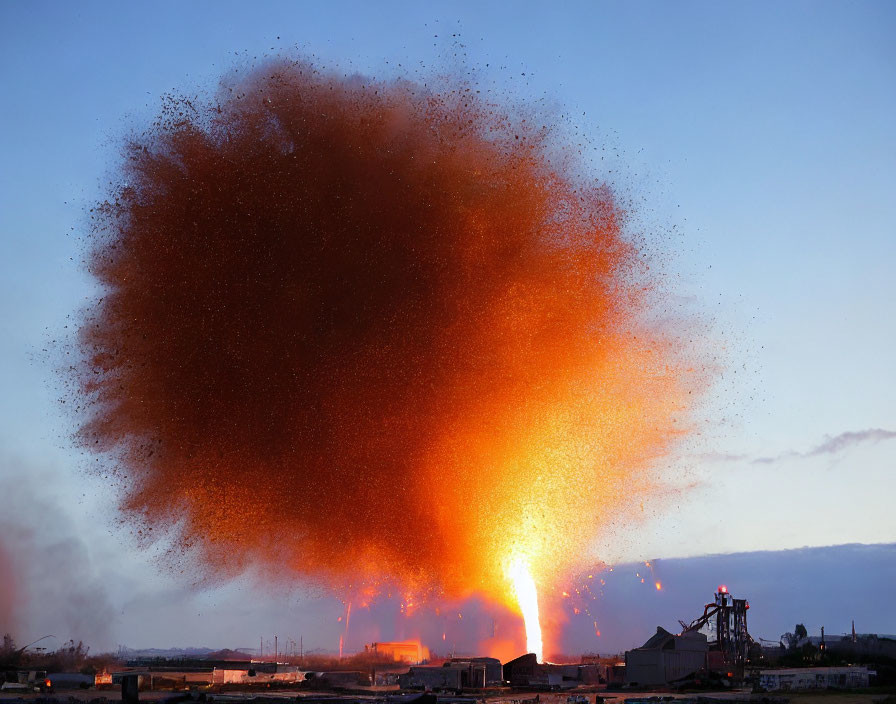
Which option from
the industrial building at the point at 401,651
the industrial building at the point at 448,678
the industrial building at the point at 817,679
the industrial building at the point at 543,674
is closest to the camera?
the industrial building at the point at 817,679

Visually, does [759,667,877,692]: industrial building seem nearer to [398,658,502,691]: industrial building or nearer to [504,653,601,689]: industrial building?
[504,653,601,689]: industrial building

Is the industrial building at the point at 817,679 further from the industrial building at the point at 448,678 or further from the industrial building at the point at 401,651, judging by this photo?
the industrial building at the point at 401,651

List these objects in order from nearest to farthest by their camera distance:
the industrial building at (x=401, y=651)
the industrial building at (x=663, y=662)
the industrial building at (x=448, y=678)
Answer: the industrial building at (x=448, y=678) → the industrial building at (x=663, y=662) → the industrial building at (x=401, y=651)

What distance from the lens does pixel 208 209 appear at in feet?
213

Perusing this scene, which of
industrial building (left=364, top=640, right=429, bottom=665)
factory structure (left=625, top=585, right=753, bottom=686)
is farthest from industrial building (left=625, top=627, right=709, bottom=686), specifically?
industrial building (left=364, top=640, right=429, bottom=665)

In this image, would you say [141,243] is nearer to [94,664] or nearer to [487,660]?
[487,660]

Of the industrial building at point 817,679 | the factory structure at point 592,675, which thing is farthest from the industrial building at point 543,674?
the industrial building at point 817,679

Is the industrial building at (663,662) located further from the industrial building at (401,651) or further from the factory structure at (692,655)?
the industrial building at (401,651)

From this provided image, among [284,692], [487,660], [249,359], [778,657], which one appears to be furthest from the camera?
[778,657]

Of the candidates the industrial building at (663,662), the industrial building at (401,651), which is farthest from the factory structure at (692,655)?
the industrial building at (401,651)

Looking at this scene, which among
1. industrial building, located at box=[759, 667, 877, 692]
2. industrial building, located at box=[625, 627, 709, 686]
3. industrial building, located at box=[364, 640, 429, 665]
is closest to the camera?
industrial building, located at box=[759, 667, 877, 692]

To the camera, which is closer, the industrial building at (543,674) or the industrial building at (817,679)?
the industrial building at (817,679)

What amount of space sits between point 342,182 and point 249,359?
14.5m

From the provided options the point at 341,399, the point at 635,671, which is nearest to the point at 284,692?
the point at 635,671
